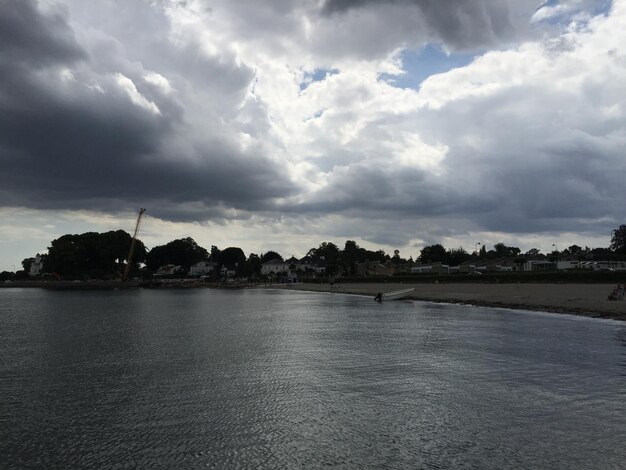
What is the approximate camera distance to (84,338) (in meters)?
34.4

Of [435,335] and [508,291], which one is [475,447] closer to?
[435,335]

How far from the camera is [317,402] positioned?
53.6ft

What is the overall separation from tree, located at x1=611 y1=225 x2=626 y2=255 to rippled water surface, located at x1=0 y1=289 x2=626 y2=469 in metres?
166

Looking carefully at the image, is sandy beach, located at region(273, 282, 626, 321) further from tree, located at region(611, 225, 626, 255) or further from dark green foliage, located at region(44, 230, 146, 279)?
dark green foliage, located at region(44, 230, 146, 279)

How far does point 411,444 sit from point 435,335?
75.6ft

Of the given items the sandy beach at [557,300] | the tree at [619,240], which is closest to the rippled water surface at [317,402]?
the sandy beach at [557,300]

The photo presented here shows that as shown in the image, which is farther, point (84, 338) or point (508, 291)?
point (508, 291)

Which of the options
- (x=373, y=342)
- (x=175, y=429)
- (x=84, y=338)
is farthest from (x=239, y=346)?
(x=175, y=429)

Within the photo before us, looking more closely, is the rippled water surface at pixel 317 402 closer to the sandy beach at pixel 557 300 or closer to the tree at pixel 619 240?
the sandy beach at pixel 557 300

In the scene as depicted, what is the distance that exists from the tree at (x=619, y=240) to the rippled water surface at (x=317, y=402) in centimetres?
16564

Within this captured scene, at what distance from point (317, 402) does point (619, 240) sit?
7693 inches

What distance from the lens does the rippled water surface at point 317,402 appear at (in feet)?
37.7

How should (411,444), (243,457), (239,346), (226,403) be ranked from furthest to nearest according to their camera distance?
1. (239,346)
2. (226,403)
3. (411,444)
4. (243,457)

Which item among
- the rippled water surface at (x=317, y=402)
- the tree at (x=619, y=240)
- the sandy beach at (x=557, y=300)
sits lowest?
the rippled water surface at (x=317, y=402)
